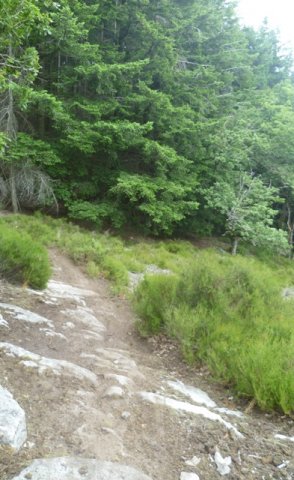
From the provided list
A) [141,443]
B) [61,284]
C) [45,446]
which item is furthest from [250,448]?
[61,284]

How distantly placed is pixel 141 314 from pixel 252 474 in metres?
3.24

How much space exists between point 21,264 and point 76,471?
14.9 ft

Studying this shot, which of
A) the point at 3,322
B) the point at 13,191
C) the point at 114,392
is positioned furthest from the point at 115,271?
the point at 114,392

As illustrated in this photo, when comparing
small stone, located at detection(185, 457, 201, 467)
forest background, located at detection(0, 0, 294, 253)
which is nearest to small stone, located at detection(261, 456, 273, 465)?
small stone, located at detection(185, 457, 201, 467)

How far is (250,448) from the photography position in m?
2.99

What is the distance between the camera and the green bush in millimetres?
6093

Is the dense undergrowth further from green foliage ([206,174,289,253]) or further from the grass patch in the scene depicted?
green foliage ([206,174,289,253])

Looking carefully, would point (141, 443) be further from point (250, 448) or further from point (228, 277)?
point (228, 277)

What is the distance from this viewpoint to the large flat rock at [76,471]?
2133mm

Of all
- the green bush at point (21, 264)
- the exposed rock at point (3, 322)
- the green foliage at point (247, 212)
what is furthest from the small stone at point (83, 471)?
the green foliage at point (247, 212)

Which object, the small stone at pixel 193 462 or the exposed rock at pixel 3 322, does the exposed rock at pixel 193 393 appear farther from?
the exposed rock at pixel 3 322

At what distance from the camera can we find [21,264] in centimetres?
628

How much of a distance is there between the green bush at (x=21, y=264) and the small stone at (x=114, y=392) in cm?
328

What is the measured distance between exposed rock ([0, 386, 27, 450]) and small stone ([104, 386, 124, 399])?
892 millimetres
